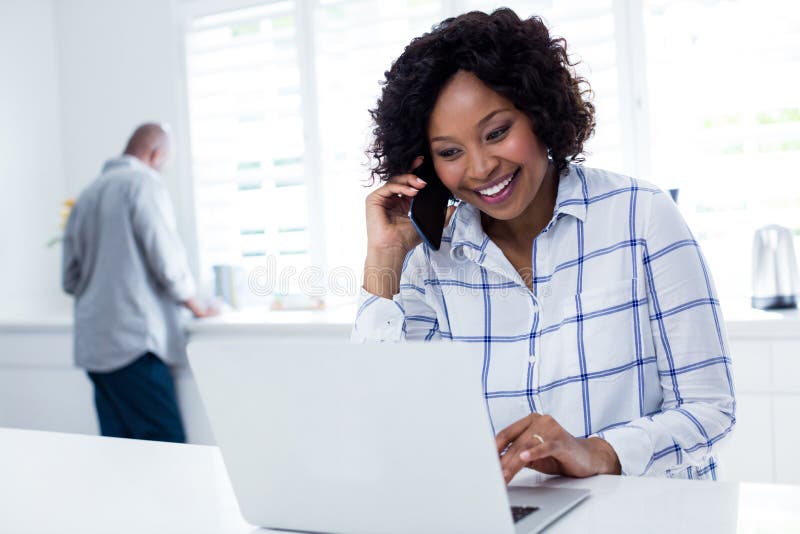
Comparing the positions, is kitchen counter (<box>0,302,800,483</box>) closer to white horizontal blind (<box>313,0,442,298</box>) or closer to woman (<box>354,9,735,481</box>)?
white horizontal blind (<box>313,0,442,298</box>)

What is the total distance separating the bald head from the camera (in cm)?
325

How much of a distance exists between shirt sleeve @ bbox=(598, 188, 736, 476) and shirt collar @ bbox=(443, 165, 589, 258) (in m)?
0.12

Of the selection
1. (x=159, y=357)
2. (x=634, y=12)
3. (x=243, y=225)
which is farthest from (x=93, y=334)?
(x=634, y=12)

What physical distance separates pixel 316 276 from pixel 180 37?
123 cm

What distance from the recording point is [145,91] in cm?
369

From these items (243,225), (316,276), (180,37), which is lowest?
(316,276)

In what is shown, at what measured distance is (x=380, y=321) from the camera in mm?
1416

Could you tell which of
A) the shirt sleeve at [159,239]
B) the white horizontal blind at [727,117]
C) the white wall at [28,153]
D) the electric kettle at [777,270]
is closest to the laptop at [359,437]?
the electric kettle at [777,270]

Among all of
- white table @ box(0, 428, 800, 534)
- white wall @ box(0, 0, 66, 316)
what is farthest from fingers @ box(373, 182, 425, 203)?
white wall @ box(0, 0, 66, 316)

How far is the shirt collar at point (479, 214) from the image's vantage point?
1.33m

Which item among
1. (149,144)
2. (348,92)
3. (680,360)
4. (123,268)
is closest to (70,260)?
(123,268)

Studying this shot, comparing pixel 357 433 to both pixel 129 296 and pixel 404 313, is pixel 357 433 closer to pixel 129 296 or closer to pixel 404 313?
pixel 404 313

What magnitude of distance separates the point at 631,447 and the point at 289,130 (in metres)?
2.60

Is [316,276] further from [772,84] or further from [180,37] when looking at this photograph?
[772,84]
